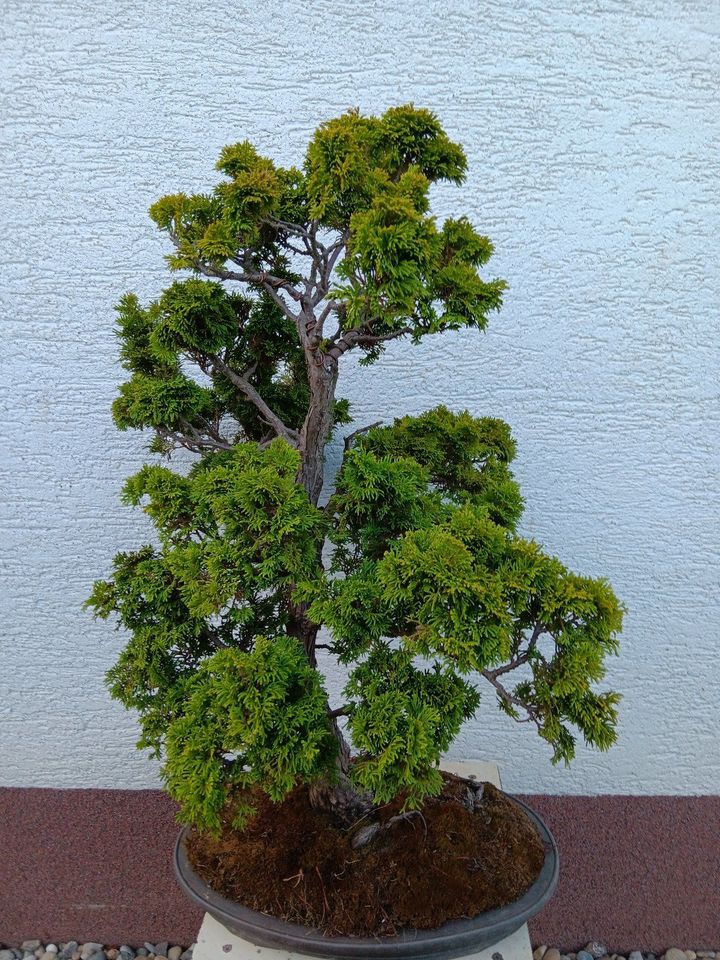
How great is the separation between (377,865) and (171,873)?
0.85 metres

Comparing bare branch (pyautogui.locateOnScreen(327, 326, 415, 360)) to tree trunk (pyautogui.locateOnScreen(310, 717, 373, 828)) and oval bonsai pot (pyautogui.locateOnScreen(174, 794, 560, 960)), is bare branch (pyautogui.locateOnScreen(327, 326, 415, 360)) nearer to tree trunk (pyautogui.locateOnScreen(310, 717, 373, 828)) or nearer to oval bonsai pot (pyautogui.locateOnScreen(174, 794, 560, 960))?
tree trunk (pyautogui.locateOnScreen(310, 717, 373, 828))

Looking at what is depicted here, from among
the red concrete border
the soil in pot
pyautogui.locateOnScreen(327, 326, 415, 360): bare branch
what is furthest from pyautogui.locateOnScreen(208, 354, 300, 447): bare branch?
the red concrete border

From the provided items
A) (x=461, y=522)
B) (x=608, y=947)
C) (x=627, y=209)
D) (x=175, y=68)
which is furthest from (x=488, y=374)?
(x=608, y=947)

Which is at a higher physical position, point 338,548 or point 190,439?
point 190,439

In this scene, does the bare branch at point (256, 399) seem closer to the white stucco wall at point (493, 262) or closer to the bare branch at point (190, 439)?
the bare branch at point (190, 439)

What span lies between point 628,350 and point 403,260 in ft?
2.92

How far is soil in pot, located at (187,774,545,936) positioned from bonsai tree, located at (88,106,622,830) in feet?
0.30

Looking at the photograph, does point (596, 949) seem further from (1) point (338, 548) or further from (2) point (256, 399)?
(2) point (256, 399)

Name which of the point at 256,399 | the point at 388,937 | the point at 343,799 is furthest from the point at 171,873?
the point at 256,399

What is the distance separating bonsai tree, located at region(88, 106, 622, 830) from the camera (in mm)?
916

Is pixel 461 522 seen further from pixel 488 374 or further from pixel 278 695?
pixel 488 374

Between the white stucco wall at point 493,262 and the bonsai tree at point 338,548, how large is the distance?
47 cm

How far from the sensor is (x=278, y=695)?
0.95 m

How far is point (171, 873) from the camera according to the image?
5.75 ft
